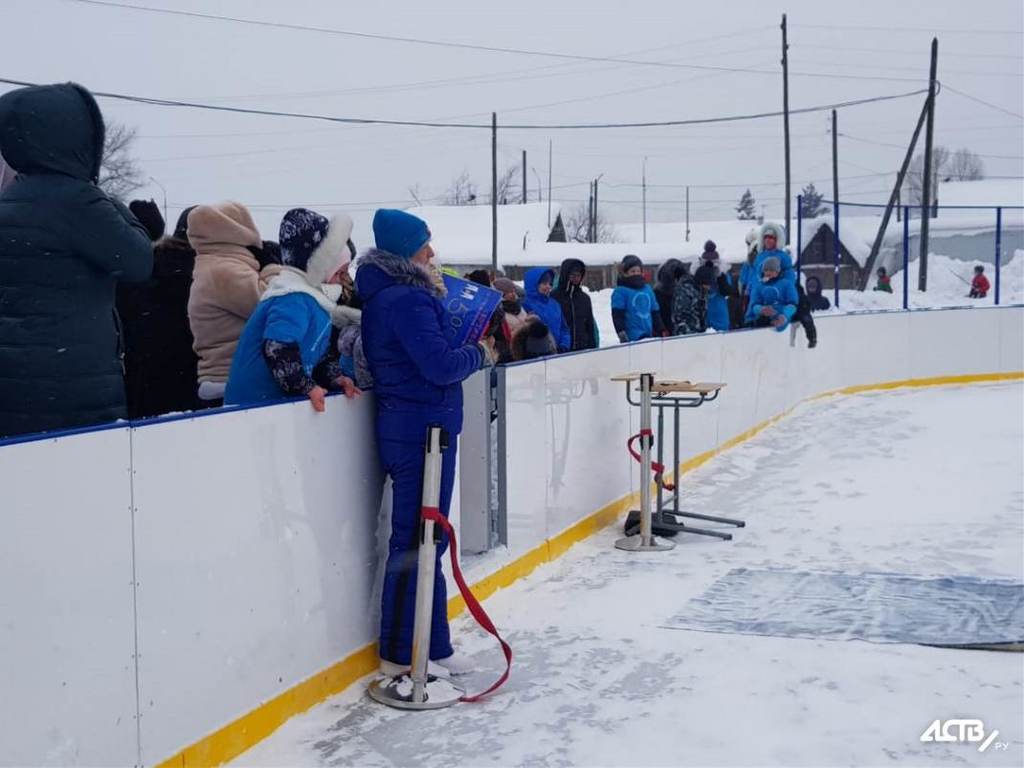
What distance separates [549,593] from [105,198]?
3.32 meters

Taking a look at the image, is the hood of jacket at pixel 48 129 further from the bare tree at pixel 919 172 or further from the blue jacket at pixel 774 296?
the bare tree at pixel 919 172

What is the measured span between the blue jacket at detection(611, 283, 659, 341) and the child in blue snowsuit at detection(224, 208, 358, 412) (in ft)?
17.7

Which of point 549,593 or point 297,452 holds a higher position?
point 297,452

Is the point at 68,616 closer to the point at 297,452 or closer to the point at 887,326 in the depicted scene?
the point at 297,452

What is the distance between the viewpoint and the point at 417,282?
4.54 meters

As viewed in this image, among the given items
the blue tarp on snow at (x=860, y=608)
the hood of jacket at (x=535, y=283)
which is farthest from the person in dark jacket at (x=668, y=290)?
the blue tarp on snow at (x=860, y=608)

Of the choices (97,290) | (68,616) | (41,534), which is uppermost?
(97,290)

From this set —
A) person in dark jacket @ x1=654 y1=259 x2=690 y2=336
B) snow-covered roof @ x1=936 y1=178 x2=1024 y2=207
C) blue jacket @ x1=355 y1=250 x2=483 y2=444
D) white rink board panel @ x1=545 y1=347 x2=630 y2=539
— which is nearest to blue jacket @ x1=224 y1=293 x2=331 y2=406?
blue jacket @ x1=355 y1=250 x2=483 y2=444

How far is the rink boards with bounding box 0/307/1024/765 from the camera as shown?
3041 mm

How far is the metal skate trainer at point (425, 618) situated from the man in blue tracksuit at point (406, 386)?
120 millimetres

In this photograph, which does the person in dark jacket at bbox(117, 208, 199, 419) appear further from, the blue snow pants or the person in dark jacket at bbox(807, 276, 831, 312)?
the person in dark jacket at bbox(807, 276, 831, 312)

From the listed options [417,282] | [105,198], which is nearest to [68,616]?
[105,198]

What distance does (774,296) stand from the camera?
13.0 m

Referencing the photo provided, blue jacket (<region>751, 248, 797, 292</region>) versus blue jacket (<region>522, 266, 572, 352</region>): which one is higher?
blue jacket (<region>751, 248, 797, 292</region>)
